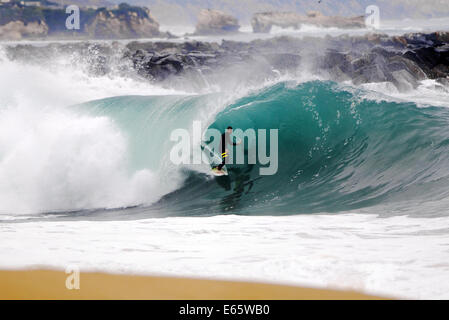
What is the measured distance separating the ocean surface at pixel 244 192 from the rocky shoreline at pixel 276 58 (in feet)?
42.9

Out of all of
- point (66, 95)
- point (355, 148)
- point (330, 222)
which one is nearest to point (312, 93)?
point (355, 148)

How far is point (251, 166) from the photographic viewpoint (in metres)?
7.74

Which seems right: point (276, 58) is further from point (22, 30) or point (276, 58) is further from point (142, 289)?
point (142, 289)

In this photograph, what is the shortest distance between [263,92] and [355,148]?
2.44 m

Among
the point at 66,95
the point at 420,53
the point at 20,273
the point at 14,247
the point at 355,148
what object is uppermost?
the point at 420,53

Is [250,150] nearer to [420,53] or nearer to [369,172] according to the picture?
[369,172]

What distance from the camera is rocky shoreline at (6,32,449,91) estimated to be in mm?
27781

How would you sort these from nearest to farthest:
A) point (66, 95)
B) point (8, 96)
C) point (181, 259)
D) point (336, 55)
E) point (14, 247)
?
point (181, 259) → point (14, 247) → point (8, 96) → point (66, 95) → point (336, 55)

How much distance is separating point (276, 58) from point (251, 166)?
29.7m

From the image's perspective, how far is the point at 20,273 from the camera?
3.22 m

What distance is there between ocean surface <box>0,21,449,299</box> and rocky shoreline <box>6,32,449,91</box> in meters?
13.1

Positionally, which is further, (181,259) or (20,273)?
(181,259)

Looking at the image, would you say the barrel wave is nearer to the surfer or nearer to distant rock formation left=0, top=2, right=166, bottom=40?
the surfer

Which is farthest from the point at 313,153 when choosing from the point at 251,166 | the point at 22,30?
the point at 22,30
